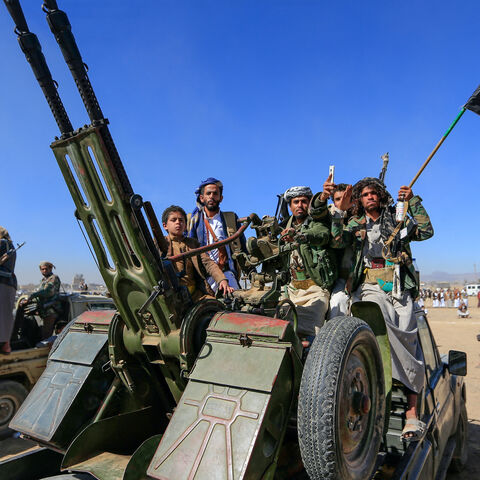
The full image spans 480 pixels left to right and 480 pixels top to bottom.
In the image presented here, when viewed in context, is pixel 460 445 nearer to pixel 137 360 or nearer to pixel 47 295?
pixel 137 360

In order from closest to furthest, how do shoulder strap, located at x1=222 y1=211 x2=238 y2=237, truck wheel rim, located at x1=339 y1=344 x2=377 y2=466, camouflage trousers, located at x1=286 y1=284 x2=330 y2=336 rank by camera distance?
1. truck wheel rim, located at x1=339 y1=344 x2=377 y2=466
2. camouflage trousers, located at x1=286 y1=284 x2=330 y2=336
3. shoulder strap, located at x1=222 y1=211 x2=238 y2=237

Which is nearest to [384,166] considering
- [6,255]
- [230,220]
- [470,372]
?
[230,220]

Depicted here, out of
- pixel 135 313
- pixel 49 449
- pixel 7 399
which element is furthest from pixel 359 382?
pixel 7 399

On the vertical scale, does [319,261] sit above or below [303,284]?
above

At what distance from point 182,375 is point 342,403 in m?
0.93

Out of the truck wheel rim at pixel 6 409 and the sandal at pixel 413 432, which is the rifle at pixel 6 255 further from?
the sandal at pixel 413 432

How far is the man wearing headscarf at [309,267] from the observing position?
3696 mm

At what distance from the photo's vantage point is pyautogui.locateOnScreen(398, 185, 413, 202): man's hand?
156 inches

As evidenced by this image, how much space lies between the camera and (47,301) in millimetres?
7586

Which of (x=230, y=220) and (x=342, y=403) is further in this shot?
(x=230, y=220)

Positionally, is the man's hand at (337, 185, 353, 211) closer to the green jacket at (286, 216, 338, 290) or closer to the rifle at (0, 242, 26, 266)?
the green jacket at (286, 216, 338, 290)

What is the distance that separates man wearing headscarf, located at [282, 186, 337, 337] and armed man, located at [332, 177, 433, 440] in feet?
0.63

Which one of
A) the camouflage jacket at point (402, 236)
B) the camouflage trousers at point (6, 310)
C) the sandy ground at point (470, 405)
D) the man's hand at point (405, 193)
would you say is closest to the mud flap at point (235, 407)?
the camouflage jacket at point (402, 236)

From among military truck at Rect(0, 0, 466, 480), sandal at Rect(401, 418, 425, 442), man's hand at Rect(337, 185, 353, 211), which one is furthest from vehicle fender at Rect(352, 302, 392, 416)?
man's hand at Rect(337, 185, 353, 211)
